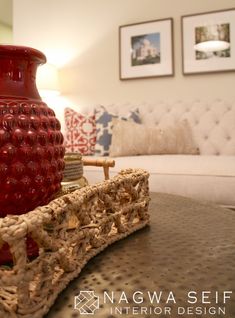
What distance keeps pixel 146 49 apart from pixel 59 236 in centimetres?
300

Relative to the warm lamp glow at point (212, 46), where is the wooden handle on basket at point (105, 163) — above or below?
below

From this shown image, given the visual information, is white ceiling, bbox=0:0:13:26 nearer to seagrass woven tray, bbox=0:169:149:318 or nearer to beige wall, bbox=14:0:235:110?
beige wall, bbox=14:0:235:110

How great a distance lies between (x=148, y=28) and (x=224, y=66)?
81 cm

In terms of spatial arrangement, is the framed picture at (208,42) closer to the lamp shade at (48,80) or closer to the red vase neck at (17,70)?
the lamp shade at (48,80)

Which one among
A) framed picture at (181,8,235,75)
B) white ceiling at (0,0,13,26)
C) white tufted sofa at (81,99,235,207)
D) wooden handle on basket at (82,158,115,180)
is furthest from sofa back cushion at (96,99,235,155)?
white ceiling at (0,0,13,26)

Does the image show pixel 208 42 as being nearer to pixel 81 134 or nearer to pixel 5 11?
pixel 81 134

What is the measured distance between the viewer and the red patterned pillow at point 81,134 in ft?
9.32

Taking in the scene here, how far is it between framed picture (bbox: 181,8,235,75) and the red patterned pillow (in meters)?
1.00

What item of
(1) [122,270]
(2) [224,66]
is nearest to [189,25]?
(2) [224,66]

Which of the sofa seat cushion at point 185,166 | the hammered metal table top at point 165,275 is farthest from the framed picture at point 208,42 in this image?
the hammered metal table top at point 165,275

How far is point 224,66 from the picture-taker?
2.91 m

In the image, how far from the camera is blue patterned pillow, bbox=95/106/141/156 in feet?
8.98

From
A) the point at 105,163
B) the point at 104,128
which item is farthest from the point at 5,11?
the point at 105,163

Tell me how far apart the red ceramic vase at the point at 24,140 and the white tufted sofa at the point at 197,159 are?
1.34 metres
